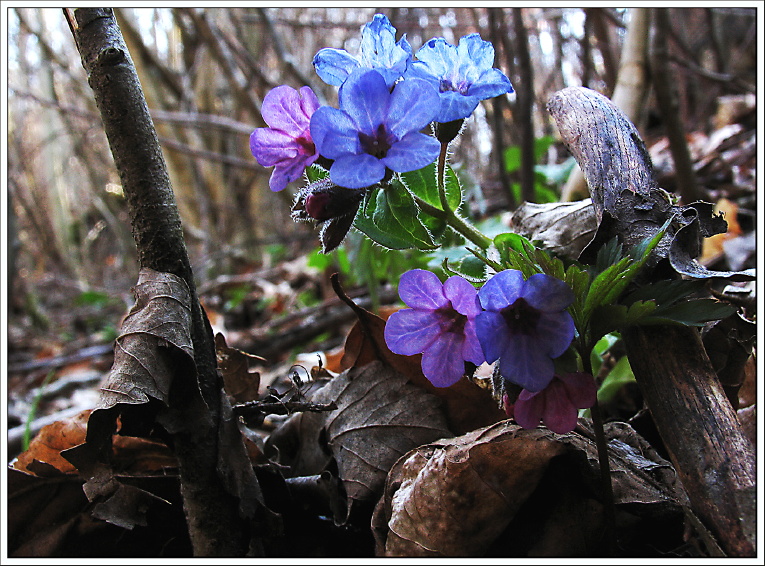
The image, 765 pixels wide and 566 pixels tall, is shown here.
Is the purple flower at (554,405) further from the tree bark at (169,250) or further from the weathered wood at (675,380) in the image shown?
the tree bark at (169,250)

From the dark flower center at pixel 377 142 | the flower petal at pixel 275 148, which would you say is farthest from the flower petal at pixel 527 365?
the flower petal at pixel 275 148

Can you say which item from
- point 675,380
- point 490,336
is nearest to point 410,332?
point 490,336

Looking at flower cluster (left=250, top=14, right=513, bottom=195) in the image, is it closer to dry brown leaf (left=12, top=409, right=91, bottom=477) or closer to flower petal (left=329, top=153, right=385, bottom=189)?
flower petal (left=329, top=153, right=385, bottom=189)

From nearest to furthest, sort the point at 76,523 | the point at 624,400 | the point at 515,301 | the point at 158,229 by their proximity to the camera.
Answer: the point at 515,301 → the point at 158,229 → the point at 76,523 → the point at 624,400

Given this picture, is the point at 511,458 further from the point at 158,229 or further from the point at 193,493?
the point at 158,229

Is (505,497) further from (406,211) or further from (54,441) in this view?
(54,441)

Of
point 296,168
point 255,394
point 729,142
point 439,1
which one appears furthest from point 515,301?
point 729,142
